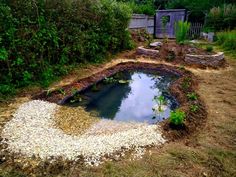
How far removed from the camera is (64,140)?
11.5 feet

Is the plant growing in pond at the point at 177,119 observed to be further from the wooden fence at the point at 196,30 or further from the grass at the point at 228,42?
the wooden fence at the point at 196,30

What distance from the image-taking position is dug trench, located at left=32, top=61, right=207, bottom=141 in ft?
12.4

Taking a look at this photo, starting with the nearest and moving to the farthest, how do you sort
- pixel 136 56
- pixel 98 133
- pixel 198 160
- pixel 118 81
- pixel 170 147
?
pixel 198 160 → pixel 170 147 → pixel 98 133 → pixel 118 81 → pixel 136 56

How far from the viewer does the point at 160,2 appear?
1872cm

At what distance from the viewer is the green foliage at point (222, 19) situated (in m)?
13.5

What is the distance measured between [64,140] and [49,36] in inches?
126

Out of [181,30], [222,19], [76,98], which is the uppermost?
[222,19]

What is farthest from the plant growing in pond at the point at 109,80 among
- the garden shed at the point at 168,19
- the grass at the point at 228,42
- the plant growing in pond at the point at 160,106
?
the garden shed at the point at 168,19

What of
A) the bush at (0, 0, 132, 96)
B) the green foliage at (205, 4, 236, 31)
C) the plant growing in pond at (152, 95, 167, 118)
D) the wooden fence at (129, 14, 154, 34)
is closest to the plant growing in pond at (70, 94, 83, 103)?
the bush at (0, 0, 132, 96)

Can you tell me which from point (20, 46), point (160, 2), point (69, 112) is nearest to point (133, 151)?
point (69, 112)

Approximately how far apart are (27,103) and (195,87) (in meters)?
3.68

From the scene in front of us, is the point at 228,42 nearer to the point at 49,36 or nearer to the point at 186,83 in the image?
the point at 186,83

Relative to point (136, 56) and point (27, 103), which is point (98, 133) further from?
point (136, 56)

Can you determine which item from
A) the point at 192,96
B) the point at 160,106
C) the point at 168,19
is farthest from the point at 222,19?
the point at 160,106
